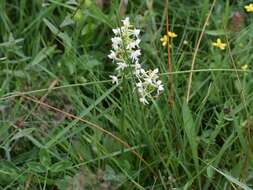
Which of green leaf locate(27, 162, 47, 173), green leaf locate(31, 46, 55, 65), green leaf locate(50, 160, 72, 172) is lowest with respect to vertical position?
green leaf locate(27, 162, 47, 173)

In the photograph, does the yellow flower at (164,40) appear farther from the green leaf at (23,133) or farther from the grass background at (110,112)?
the green leaf at (23,133)

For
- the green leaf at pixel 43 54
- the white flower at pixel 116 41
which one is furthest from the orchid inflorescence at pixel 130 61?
the green leaf at pixel 43 54

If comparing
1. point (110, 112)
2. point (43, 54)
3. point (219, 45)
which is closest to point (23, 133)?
point (110, 112)

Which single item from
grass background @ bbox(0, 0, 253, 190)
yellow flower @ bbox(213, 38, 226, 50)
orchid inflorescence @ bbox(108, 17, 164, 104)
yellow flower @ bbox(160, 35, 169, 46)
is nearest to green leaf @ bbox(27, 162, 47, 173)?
grass background @ bbox(0, 0, 253, 190)

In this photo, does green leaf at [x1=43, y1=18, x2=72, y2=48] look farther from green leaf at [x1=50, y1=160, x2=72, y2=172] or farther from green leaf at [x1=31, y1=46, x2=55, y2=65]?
green leaf at [x1=50, y1=160, x2=72, y2=172]

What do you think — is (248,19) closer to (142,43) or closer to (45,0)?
(142,43)

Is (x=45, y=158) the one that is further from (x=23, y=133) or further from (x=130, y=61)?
(x=130, y=61)
